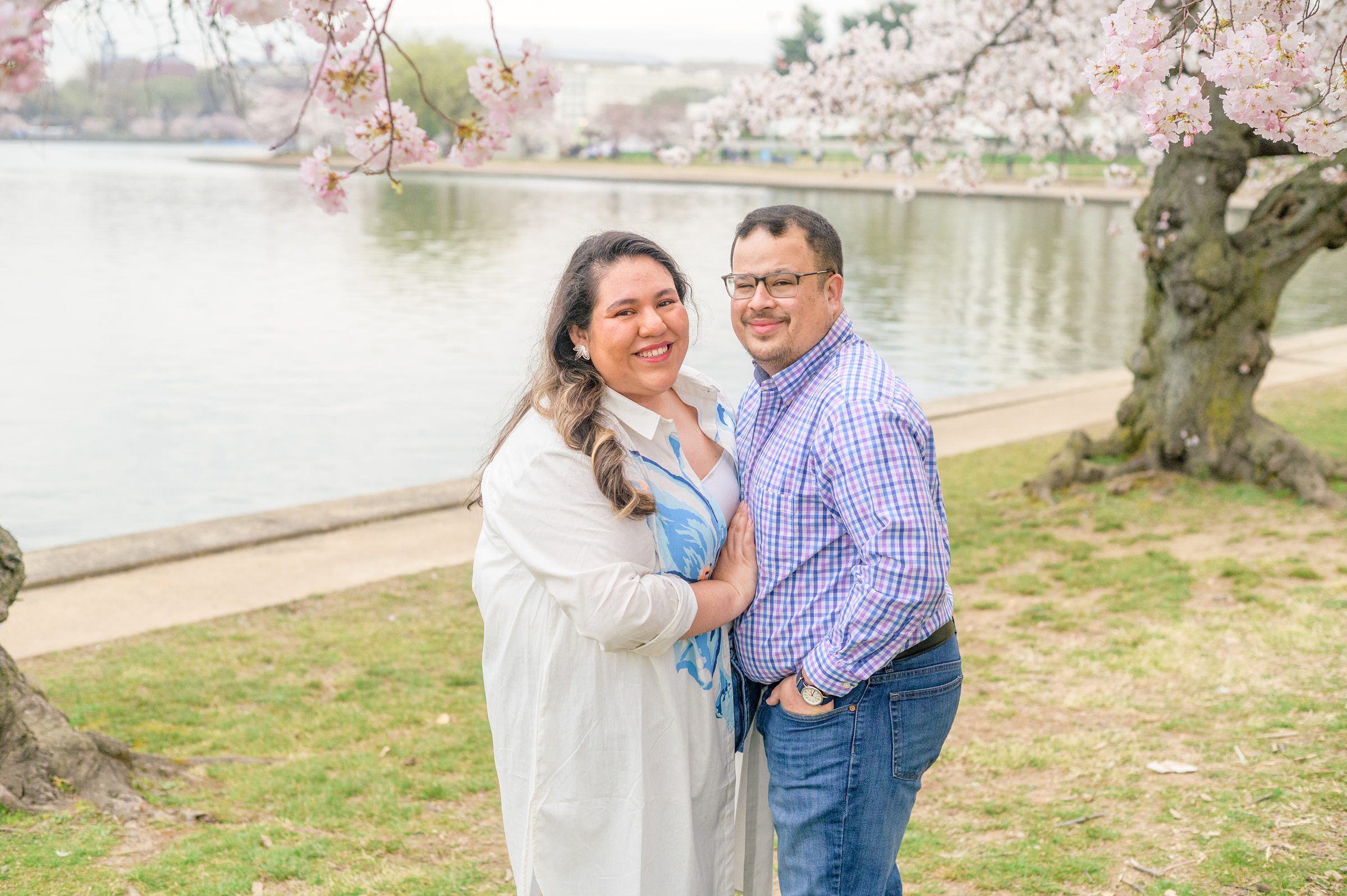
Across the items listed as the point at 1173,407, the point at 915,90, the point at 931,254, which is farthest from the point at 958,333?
the point at 931,254

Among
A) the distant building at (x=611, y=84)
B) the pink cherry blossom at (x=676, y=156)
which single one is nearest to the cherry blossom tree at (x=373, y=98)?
the pink cherry blossom at (x=676, y=156)

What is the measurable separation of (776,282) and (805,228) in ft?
0.40

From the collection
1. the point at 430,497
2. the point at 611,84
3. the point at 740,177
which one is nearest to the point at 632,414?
the point at 430,497

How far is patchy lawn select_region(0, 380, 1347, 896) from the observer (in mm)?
3600

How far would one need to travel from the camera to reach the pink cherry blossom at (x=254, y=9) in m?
2.45

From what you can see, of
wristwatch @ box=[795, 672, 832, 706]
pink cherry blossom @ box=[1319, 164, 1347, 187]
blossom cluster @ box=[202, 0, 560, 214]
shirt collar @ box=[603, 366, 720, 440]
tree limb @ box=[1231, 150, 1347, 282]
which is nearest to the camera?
wristwatch @ box=[795, 672, 832, 706]

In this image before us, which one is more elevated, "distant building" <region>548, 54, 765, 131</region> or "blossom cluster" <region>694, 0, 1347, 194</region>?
"distant building" <region>548, 54, 765, 131</region>

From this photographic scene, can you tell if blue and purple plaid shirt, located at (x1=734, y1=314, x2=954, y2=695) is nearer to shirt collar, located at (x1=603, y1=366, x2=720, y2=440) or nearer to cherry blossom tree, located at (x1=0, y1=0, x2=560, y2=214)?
shirt collar, located at (x1=603, y1=366, x2=720, y2=440)

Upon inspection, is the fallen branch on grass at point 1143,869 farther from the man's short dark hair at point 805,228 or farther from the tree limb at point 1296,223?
the tree limb at point 1296,223

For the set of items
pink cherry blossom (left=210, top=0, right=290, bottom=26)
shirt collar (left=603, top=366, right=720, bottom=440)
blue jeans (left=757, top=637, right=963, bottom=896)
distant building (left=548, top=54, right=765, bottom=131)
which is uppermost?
distant building (left=548, top=54, right=765, bottom=131)

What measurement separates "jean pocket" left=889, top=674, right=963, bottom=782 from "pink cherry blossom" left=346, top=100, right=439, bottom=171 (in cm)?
198

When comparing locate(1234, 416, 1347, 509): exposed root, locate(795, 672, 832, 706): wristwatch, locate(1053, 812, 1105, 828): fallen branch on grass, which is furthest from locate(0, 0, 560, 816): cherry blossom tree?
locate(1234, 416, 1347, 509): exposed root

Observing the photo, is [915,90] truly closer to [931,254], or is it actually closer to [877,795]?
[877,795]

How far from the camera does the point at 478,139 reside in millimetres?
3543
